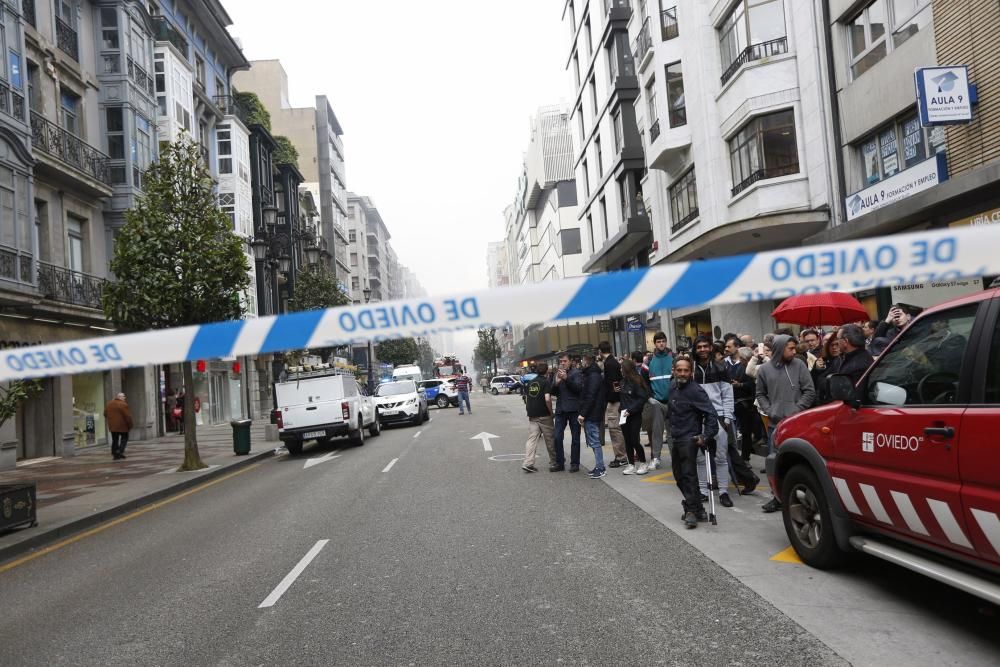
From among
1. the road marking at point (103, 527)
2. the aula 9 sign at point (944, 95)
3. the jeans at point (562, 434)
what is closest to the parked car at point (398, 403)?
the road marking at point (103, 527)

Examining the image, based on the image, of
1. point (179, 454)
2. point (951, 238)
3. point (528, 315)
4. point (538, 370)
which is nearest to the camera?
point (951, 238)

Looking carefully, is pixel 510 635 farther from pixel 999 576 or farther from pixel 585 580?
pixel 999 576

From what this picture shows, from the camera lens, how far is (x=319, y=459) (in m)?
16.5

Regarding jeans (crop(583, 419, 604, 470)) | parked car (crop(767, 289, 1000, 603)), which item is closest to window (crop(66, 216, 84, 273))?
jeans (crop(583, 419, 604, 470))

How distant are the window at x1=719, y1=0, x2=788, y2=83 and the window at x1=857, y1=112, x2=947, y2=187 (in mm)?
4386

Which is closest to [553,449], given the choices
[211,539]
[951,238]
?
[211,539]

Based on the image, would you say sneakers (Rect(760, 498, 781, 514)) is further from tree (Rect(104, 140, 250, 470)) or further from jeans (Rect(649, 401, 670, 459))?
tree (Rect(104, 140, 250, 470))

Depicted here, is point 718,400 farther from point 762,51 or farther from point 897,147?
point 762,51

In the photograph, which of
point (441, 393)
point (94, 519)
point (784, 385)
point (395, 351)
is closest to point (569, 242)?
point (395, 351)

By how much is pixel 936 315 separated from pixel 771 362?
4.05 meters

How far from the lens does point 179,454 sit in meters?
19.6

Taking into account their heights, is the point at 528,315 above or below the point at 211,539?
above

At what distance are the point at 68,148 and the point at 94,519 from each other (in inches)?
626

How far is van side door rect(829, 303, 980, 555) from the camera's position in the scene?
3.92 metres
